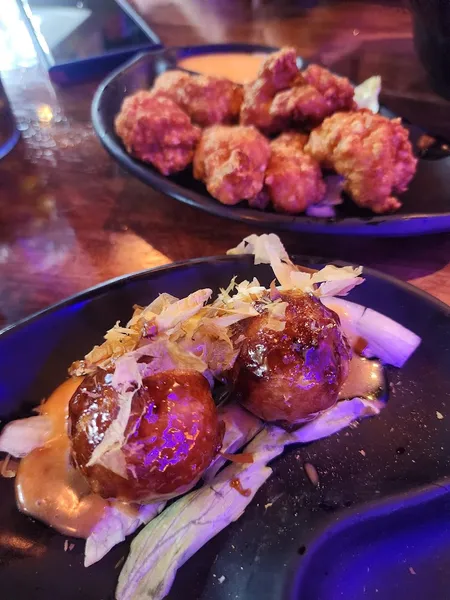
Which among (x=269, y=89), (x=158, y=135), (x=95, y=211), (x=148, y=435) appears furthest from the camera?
(x=269, y=89)

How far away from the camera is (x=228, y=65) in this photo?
9.36ft

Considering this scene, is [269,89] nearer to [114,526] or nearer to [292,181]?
[292,181]

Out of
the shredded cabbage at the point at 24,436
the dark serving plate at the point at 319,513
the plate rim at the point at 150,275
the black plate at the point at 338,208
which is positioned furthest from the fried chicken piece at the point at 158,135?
the shredded cabbage at the point at 24,436

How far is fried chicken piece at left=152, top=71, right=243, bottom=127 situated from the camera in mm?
2223

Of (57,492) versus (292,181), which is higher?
(292,181)

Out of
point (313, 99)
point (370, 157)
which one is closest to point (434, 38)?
point (313, 99)

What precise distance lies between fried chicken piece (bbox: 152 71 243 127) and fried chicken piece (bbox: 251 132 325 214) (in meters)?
0.43

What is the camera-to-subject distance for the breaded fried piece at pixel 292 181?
1.83m

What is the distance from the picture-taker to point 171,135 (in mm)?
1978

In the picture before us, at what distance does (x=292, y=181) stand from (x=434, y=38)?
123cm

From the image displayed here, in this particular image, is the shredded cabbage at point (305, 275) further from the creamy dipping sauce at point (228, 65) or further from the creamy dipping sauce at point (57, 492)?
the creamy dipping sauce at point (228, 65)

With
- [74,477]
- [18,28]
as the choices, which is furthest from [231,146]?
[18,28]

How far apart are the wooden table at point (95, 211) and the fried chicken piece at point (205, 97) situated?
0.40 m

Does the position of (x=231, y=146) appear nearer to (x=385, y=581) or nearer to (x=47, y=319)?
(x=47, y=319)
